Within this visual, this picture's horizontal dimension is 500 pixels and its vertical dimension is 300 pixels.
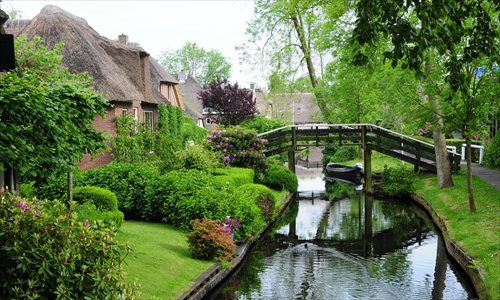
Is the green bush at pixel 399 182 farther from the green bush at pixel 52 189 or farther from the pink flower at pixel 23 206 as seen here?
the pink flower at pixel 23 206

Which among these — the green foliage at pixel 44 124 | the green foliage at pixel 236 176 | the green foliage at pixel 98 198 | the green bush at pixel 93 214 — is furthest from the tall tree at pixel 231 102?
the green bush at pixel 93 214

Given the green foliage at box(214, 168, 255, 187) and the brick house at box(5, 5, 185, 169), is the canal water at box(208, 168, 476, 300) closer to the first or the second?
the green foliage at box(214, 168, 255, 187)

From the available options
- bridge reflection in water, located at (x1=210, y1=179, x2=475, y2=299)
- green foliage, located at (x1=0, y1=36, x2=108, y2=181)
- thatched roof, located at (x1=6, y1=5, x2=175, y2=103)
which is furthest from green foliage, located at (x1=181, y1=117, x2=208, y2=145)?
green foliage, located at (x1=0, y1=36, x2=108, y2=181)

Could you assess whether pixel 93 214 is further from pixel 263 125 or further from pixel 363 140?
pixel 263 125

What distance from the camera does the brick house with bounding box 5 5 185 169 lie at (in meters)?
26.5

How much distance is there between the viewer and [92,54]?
27.2m

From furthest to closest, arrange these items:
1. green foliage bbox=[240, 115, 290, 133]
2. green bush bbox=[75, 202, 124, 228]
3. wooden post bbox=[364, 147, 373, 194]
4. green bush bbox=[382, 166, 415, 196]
Result: green foliage bbox=[240, 115, 290, 133], wooden post bbox=[364, 147, 373, 194], green bush bbox=[382, 166, 415, 196], green bush bbox=[75, 202, 124, 228]

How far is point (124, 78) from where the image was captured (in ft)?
95.5

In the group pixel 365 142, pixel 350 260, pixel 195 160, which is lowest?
pixel 350 260

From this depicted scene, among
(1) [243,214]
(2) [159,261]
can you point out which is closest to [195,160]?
(1) [243,214]

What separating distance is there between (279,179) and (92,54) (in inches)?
444

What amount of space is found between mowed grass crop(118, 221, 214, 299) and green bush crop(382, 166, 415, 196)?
1613 cm

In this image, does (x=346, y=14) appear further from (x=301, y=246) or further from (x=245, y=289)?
(x=245, y=289)

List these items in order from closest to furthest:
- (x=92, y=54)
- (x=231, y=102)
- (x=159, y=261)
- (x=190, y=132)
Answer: (x=159, y=261) < (x=92, y=54) < (x=190, y=132) < (x=231, y=102)
